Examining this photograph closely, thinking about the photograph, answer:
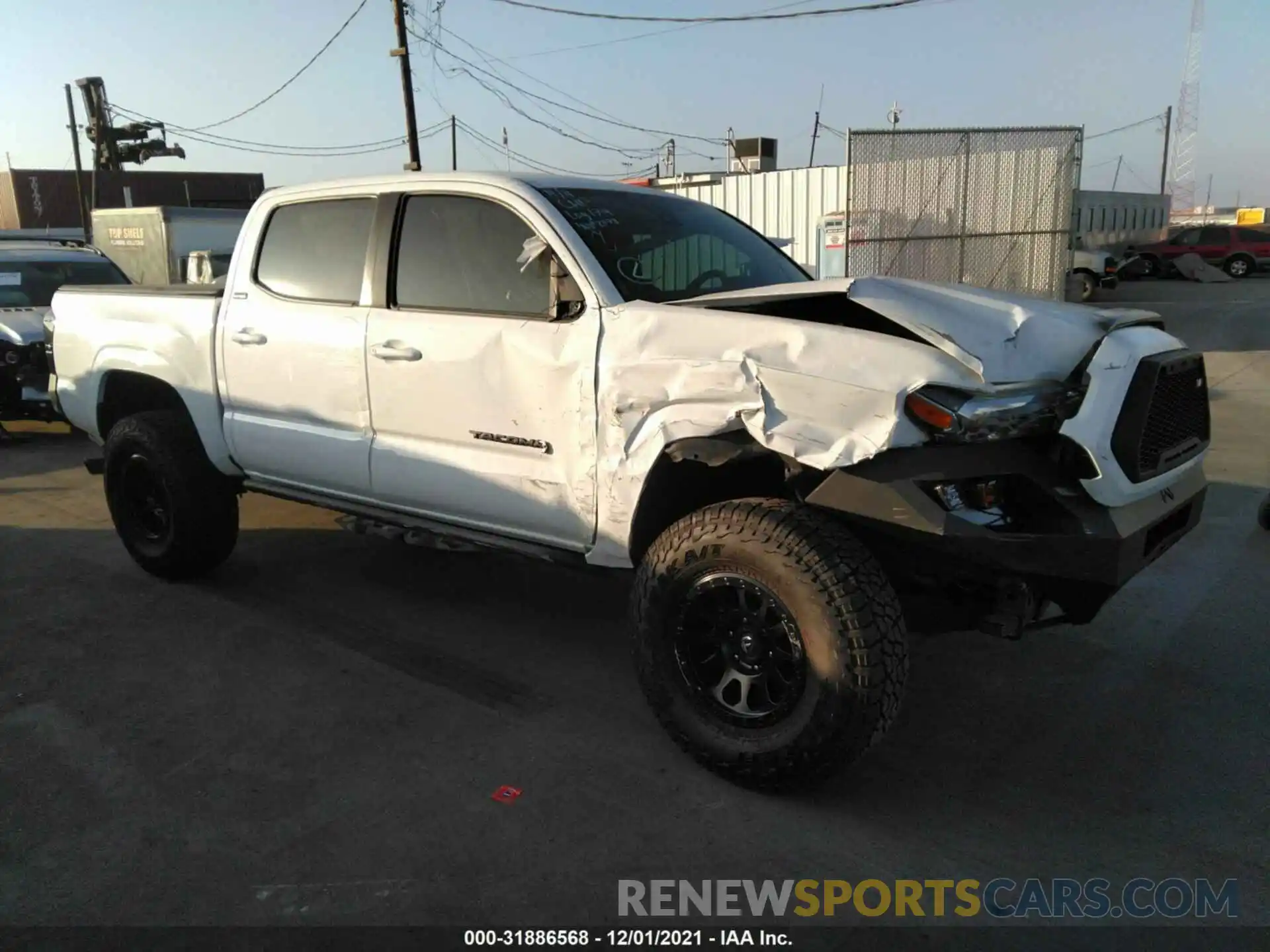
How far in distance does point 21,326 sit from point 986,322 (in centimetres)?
910

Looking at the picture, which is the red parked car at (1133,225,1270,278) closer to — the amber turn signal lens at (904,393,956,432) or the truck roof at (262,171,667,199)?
the truck roof at (262,171,667,199)

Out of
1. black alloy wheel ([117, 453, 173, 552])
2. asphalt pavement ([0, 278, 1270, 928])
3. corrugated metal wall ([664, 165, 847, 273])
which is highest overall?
corrugated metal wall ([664, 165, 847, 273])

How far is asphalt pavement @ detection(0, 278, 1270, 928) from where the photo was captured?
2.72 metres

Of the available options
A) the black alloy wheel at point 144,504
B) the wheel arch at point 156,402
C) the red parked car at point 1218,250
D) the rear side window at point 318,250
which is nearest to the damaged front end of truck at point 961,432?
the rear side window at point 318,250

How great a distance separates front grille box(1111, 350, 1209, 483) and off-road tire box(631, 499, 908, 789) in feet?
2.72

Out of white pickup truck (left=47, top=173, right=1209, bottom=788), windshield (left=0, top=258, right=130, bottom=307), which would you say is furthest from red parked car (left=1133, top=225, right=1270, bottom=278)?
white pickup truck (left=47, top=173, right=1209, bottom=788)

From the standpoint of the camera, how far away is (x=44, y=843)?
2.90 metres

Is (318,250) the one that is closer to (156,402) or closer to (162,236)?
(156,402)

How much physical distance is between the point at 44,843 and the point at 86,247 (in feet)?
34.4

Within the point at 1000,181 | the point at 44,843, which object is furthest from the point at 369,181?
the point at 1000,181

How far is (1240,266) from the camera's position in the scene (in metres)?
31.0

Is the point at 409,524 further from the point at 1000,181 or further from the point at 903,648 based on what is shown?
the point at 1000,181

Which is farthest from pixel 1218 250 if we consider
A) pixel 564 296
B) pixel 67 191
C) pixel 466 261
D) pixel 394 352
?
pixel 67 191

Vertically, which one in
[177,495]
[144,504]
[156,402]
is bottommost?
[144,504]
